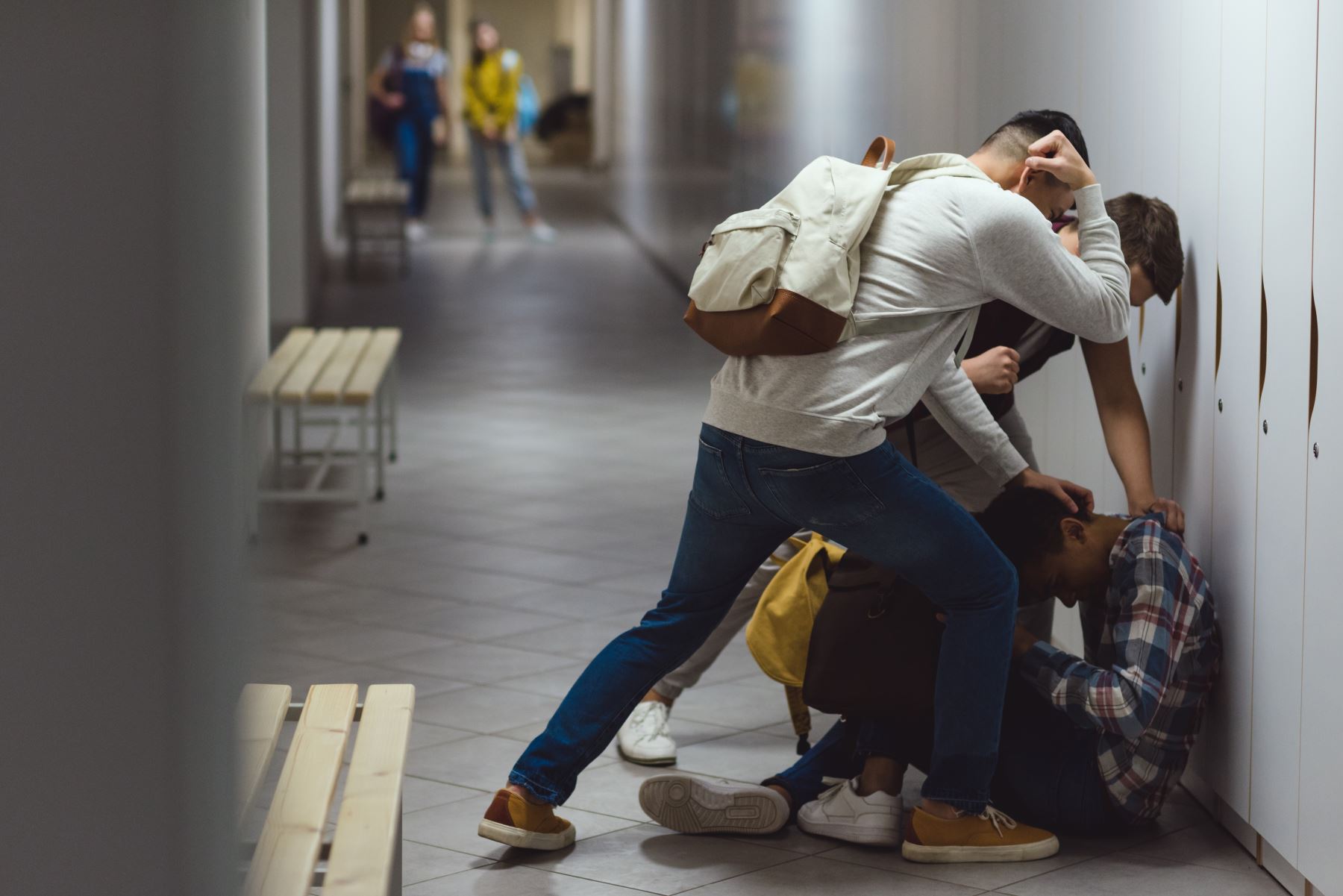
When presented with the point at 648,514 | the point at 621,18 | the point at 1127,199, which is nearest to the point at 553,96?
the point at 621,18

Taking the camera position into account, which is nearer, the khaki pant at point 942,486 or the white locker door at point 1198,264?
the white locker door at point 1198,264

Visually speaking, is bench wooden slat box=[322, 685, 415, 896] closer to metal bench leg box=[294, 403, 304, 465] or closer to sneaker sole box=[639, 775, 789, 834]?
sneaker sole box=[639, 775, 789, 834]

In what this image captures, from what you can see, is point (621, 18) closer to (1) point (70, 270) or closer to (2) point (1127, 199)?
(2) point (1127, 199)

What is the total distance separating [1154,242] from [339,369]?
3980 millimetres

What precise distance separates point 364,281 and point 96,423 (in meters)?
14.3

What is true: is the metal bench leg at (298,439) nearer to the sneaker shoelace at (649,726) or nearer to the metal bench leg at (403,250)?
the sneaker shoelace at (649,726)

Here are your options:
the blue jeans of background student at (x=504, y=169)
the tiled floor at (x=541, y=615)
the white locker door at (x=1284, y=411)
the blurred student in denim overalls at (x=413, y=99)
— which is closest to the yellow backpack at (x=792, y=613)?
the tiled floor at (x=541, y=615)

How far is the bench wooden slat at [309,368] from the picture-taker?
589 centimetres

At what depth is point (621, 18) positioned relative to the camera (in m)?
23.2

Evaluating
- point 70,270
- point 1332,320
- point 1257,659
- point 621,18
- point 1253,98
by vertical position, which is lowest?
point 1257,659

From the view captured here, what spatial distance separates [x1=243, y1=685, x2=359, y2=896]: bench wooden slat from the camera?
1846 mm

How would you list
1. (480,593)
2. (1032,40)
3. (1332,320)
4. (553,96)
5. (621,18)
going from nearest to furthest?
(1332,320) < (1032,40) < (480,593) < (621,18) < (553,96)

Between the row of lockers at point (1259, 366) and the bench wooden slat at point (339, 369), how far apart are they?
3.20 m

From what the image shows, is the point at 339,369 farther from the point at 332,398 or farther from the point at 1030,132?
the point at 1030,132
